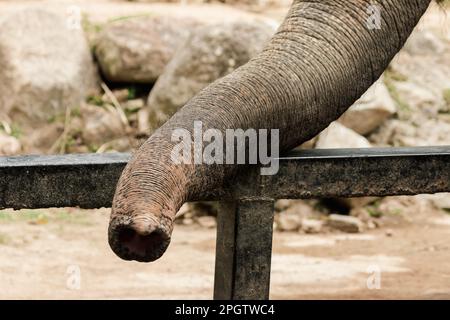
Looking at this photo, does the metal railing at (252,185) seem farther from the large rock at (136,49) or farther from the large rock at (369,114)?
the large rock at (136,49)

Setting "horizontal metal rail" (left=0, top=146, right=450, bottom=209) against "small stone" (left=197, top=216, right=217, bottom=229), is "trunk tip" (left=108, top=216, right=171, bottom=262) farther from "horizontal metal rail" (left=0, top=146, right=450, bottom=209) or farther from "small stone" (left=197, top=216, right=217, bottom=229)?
"small stone" (left=197, top=216, right=217, bottom=229)

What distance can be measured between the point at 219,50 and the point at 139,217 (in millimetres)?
5002

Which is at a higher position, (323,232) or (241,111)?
(323,232)

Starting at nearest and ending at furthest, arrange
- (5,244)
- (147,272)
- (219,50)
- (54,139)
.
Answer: (147,272)
(5,244)
(219,50)
(54,139)

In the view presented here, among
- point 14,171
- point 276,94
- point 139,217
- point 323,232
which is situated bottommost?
point 139,217

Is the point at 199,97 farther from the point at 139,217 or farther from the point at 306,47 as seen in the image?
the point at 139,217

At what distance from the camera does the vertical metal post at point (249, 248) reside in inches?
107

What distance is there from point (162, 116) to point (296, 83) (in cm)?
371

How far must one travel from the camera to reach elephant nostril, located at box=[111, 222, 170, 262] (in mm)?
1933

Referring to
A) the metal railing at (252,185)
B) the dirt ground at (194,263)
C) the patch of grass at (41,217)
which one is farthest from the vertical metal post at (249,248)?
the patch of grass at (41,217)

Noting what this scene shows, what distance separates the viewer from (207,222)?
6535 millimetres

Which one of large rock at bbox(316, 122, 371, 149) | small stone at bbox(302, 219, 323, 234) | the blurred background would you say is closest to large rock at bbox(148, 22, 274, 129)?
the blurred background
